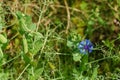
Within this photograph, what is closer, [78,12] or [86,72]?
[86,72]

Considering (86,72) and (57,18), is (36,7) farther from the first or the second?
(86,72)

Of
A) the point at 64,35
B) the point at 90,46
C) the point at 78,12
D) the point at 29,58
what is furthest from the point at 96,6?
the point at 29,58

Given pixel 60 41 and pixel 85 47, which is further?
pixel 60 41

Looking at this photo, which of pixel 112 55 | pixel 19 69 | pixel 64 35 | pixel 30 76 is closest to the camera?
pixel 30 76

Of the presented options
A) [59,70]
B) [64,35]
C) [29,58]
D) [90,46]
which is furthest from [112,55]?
[64,35]

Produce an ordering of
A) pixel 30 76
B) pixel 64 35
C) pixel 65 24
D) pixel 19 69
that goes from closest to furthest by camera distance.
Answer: pixel 30 76 → pixel 19 69 → pixel 64 35 → pixel 65 24

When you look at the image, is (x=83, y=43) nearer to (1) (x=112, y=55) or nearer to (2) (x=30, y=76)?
(1) (x=112, y=55)

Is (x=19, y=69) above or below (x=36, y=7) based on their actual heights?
below
